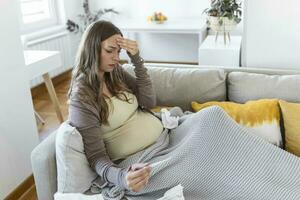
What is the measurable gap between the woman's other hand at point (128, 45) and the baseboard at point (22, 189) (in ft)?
3.66

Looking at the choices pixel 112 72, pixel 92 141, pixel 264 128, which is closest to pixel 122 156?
pixel 92 141

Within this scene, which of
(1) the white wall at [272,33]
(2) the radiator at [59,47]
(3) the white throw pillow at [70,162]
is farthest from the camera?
(2) the radiator at [59,47]

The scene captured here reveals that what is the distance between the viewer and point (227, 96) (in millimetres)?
1846

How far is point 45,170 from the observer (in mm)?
1369

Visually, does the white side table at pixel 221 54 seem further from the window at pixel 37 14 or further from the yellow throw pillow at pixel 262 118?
the window at pixel 37 14

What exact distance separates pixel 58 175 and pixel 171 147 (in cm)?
50

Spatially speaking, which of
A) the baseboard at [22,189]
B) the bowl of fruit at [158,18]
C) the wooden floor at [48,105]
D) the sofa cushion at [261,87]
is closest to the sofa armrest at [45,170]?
the baseboard at [22,189]

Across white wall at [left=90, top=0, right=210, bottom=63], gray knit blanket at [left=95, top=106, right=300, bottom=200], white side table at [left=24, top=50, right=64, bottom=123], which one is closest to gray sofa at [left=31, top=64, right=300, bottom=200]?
gray knit blanket at [left=95, top=106, right=300, bottom=200]

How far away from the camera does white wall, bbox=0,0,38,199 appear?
1883 millimetres

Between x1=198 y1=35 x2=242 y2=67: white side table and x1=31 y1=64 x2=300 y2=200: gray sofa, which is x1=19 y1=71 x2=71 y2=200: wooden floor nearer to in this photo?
x1=31 y1=64 x2=300 y2=200: gray sofa

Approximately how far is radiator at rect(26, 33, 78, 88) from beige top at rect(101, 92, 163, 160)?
7.63ft

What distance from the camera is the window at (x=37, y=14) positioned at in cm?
364

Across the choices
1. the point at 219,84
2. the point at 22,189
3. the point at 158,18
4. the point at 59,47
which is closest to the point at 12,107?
the point at 22,189

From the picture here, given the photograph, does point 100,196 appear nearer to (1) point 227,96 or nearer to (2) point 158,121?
(2) point 158,121
